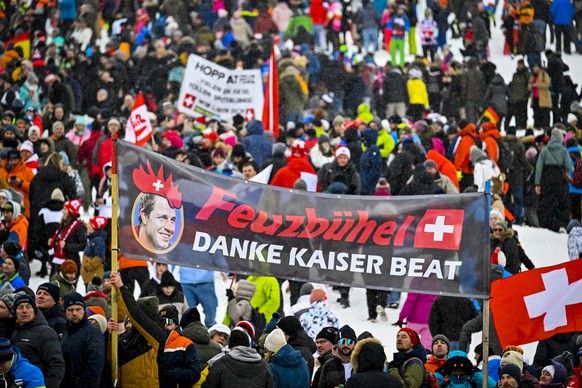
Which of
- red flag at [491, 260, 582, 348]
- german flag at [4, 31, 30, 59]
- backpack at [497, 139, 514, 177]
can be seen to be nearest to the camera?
red flag at [491, 260, 582, 348]

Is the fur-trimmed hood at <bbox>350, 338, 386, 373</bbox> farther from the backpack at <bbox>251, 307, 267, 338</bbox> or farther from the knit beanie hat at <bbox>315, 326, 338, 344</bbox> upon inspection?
the backpack at <bbox>251, 307, 267, 338</bbox>

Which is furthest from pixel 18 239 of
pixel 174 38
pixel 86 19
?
pixel 86 19

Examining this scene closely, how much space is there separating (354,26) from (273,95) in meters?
12.8

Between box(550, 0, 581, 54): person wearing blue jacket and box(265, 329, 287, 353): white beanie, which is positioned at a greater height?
box(550, 0, 581, 54): person wearing blue jacket

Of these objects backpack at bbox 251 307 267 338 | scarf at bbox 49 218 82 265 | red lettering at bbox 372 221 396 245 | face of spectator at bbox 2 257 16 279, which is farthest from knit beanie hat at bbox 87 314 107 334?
scarf at bbox 49 218 82 265

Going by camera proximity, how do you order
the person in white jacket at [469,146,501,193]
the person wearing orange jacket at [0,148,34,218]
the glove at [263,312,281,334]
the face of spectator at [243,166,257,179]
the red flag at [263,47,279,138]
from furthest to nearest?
the red flag at [263,47,279,138]
the person in white jacket at [469,146,501,193]
the person wearing orange jacket at [0,148,34,218]
the face of spectator at [243,166,257,179]
the glove at [263,312,281,334]

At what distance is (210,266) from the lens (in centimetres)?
898

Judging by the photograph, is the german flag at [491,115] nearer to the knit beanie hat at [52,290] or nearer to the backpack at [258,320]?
the backpack at [258,320]

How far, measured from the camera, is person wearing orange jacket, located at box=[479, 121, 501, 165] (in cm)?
1956

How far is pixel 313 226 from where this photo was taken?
9.03 meters

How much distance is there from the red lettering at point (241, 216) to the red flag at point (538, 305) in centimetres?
187

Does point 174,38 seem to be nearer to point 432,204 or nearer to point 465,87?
point 465,87

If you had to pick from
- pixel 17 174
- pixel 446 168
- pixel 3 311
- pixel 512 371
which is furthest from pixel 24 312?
pixel 446 168

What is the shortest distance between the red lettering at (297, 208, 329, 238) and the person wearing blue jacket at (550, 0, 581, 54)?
21.1m
